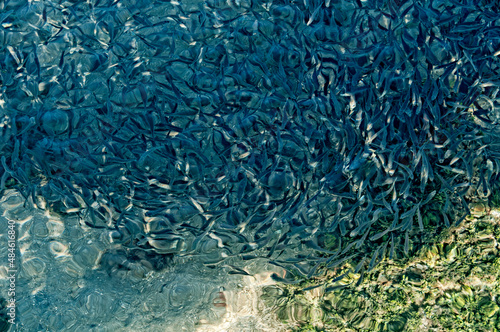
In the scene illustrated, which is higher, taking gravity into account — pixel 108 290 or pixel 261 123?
pixel 261 123

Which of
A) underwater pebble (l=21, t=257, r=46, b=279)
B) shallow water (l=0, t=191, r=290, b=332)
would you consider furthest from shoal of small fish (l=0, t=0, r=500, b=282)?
underwater pebble (l=21, t=257, r=46, b=279)

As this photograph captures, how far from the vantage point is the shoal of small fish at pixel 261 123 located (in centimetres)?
169

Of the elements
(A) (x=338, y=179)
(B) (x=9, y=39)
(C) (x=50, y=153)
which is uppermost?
(B) (x=9, y=39)

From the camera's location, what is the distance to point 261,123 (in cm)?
172

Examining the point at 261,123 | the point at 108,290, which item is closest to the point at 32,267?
the point at 108,290

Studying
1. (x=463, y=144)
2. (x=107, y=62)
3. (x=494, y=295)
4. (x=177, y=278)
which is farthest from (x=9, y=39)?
(x=494, y=295)

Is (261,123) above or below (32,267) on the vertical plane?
above

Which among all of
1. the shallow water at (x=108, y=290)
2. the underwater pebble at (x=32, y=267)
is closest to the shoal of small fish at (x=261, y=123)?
the shallow water at (x=108, y=290)

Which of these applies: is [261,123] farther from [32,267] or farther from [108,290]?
[32,267]

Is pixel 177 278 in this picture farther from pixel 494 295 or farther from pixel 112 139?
pixel 494 295

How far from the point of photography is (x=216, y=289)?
177 cm

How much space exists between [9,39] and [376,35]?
4.82 ft

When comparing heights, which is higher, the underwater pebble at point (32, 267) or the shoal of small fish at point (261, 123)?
the shoal of small fish at point (261, 123)

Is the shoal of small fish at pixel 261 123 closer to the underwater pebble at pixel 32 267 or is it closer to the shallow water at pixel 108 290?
the shallow water at pixel 108 290
